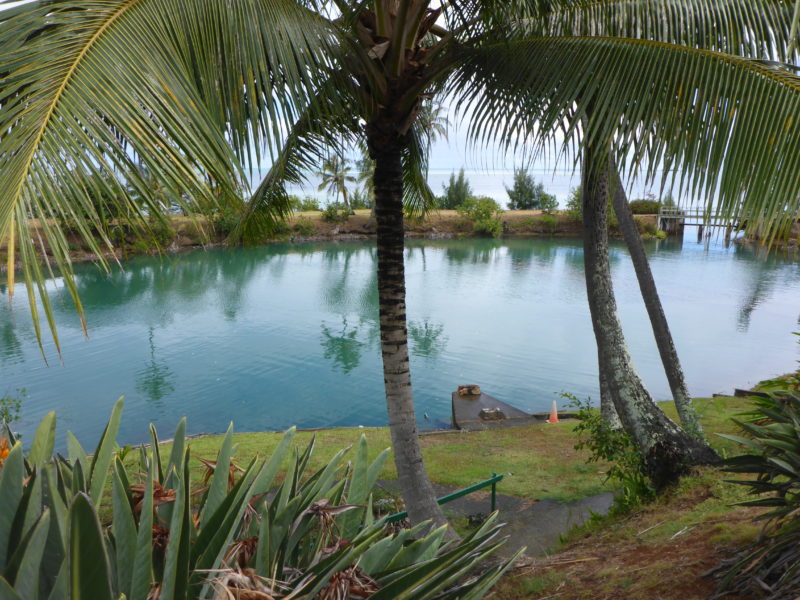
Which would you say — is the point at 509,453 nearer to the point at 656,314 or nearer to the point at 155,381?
the point at 656,314

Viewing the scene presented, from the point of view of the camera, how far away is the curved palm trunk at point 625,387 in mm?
5305

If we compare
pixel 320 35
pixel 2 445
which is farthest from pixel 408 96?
pixel 2 445

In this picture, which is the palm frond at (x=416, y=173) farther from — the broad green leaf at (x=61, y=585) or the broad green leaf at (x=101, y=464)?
the broad green leaf at (x=61, y=585)

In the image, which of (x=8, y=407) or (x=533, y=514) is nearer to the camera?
(x=533, y=514)

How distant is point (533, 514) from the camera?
573 centimetres

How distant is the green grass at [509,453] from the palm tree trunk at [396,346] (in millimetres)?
2213

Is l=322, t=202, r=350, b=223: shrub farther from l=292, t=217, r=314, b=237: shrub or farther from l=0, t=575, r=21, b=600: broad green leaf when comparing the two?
l=0, t=575, r=21, b=600: broad green leaf

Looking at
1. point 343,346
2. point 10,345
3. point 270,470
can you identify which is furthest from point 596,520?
point 10,345

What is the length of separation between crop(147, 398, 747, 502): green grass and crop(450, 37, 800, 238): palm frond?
402 cm

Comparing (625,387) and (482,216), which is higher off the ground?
(482,216)

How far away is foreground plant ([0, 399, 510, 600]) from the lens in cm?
94

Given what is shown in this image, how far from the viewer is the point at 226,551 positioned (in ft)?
4.26

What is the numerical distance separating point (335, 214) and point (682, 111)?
39.9 meters

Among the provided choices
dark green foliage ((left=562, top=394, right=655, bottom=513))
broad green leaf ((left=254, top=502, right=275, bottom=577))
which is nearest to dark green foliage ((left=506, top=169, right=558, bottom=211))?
dark green foliage ((left=562, top=394, right=655, bottom=513))
